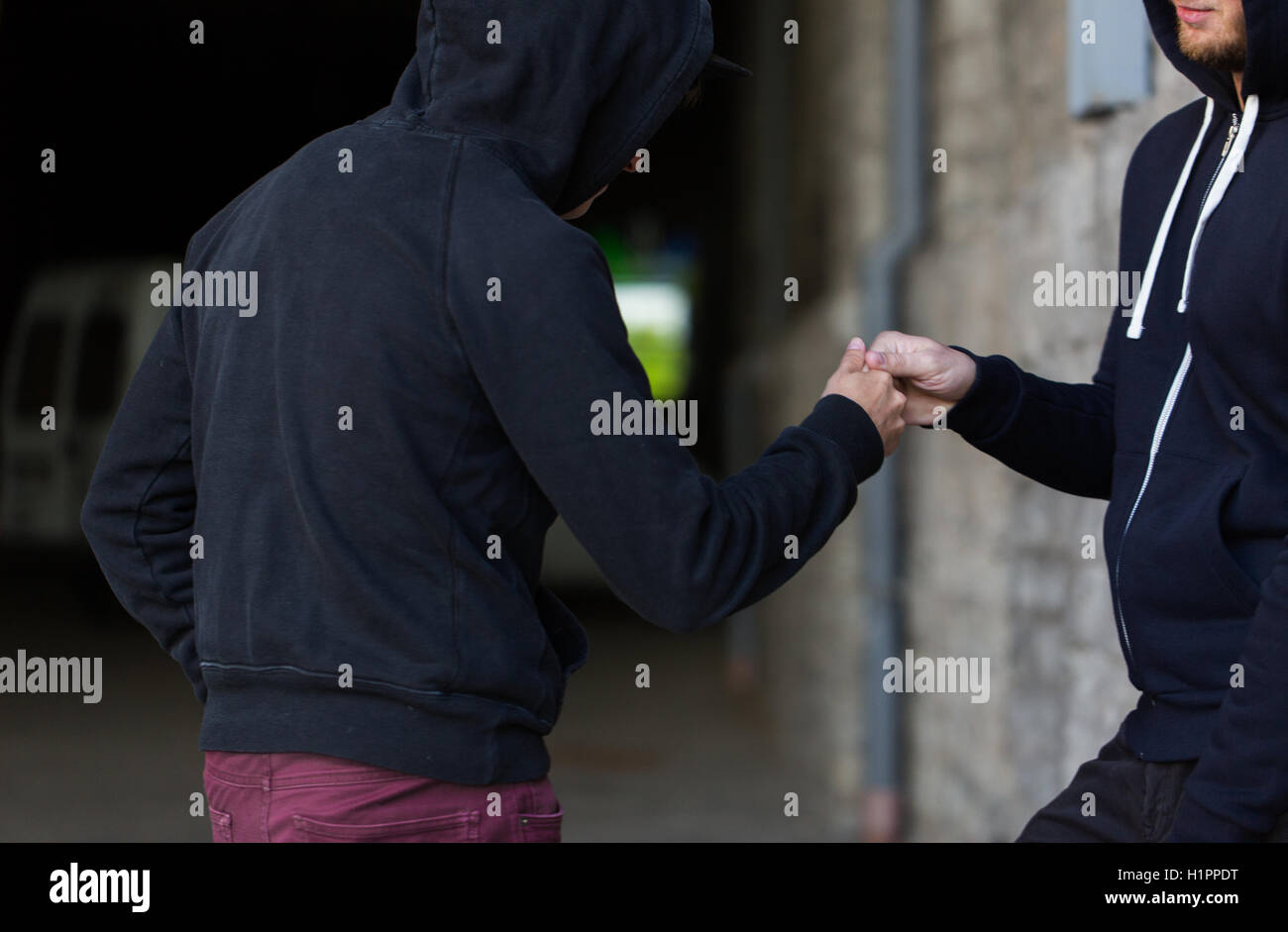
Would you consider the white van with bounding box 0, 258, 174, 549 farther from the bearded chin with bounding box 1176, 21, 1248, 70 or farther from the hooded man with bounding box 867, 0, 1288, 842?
the bearded chin with bounding box 1176, 21, 1248, 70

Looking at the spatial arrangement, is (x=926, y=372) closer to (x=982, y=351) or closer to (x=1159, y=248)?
(x=1159, y=248)

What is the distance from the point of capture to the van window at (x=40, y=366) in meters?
11.7

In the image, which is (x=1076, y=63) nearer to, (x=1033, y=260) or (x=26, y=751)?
(x=1033, y=260)

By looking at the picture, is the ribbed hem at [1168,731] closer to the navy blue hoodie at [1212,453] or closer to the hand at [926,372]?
the navy blue hoodie at [1212,453]

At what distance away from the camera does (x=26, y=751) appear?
8531 millimetres

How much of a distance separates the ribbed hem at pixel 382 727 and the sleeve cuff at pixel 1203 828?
2.70ft

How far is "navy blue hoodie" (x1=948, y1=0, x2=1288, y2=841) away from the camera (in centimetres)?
207

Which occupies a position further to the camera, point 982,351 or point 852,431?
point 982,351

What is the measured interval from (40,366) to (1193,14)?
416 inches

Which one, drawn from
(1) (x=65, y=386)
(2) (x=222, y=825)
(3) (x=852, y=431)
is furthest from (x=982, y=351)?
(1) (x=65, y=386)

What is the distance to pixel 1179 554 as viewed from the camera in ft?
7.40

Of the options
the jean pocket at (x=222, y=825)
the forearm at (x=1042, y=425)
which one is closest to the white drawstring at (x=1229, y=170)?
the forearm at (x=1042, y=425)

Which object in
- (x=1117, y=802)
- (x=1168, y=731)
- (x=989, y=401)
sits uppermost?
(x=989, y=401)

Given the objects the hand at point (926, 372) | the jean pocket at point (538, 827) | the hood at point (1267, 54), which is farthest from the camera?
the hand at point (926, 372)
